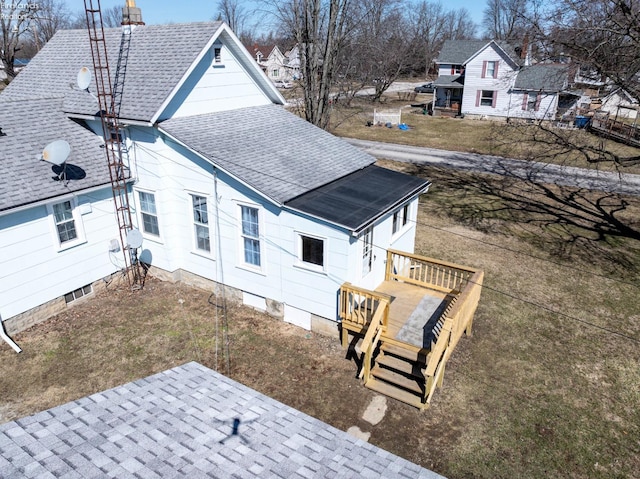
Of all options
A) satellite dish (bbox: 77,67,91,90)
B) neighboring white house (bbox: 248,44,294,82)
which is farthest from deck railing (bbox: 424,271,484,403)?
neighboring white house (bbox: 248,44,294,82)

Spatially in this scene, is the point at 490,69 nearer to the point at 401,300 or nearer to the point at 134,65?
the point at 134,65

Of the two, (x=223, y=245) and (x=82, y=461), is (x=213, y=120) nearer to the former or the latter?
(x=223, y=245)

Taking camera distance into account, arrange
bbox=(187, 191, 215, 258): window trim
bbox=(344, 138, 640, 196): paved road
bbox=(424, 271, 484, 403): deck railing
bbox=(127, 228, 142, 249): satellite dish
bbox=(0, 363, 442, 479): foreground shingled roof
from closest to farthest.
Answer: bbox=(0, 363, 442, 479): foreground shingled roof
bbox=(424, 271, 484, 403): deck railing
bbox=(187, 191, 215, 258): window trim
bbox=(127, 228, 142, 249): satellite dish
bbox=(344, 138, 640, 196): paved road

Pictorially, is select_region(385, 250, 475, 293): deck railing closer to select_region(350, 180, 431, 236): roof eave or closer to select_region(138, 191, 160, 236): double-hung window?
select_region(350, 180, 431, 236): roof eave

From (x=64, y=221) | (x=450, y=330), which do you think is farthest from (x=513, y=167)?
(x=64, y=221)

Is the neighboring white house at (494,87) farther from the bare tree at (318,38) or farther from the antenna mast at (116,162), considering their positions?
the antenna mast at (116,162)

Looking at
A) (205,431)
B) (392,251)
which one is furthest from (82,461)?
(392,251)

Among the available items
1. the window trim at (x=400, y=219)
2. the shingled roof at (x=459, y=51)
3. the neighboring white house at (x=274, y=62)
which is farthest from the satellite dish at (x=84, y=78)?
Result: the neighboring white house at (x=274, y=62)
